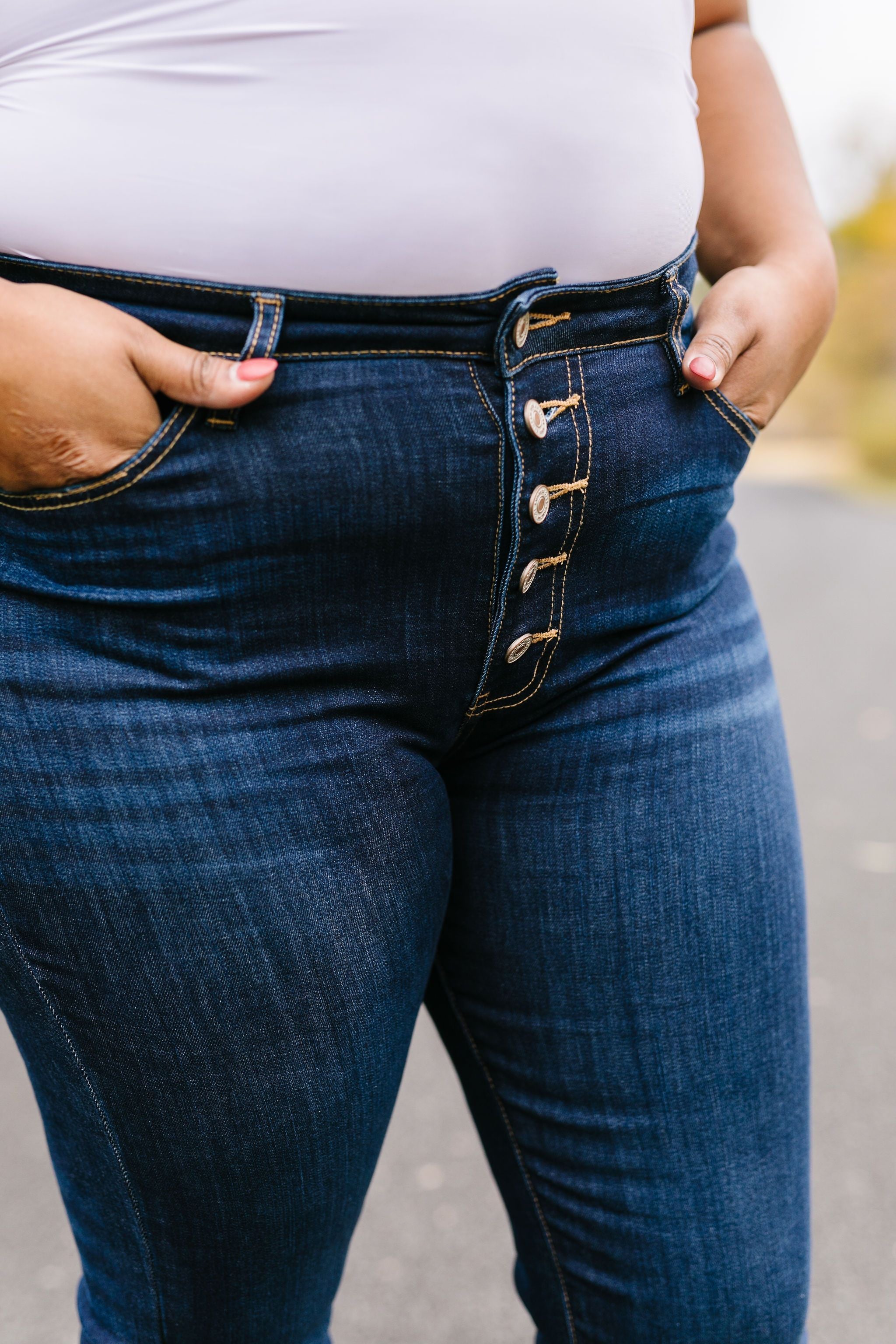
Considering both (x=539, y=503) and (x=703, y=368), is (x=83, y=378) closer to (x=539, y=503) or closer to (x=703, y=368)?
(x=539, y=503)

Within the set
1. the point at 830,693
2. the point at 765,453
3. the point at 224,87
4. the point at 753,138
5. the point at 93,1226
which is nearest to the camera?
the point at 224,87

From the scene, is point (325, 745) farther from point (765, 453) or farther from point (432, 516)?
point (765, 453)

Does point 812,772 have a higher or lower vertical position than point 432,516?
lower

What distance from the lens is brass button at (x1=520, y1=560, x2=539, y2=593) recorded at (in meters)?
0.65

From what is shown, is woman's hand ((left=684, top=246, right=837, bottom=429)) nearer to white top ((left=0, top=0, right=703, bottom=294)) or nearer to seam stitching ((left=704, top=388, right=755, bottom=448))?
seam stitching ((left=704, top=388, right=755, bottom=448))

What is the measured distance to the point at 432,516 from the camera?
24.1 inches

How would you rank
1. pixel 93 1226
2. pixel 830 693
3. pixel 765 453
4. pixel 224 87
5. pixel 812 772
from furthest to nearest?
pixel 765 453
pixel 830 693
pixel 812 772
pixel 93 1226
pixel 224 87

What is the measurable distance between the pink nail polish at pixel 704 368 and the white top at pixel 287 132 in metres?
0.15

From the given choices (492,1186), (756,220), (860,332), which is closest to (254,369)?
(756,220)

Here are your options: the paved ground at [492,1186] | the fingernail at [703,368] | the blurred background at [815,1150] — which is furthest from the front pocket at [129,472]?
the blurred background at [815,1150]

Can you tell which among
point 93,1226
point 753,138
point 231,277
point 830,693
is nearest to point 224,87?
point 231,277

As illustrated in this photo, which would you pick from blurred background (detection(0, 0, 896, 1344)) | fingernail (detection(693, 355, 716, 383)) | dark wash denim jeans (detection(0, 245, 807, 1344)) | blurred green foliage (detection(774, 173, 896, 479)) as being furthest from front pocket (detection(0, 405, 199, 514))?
blurred green foliage (detection(774, 173, 896, 479))

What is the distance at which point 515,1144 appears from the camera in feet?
2.55

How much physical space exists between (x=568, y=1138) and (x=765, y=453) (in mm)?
13509
